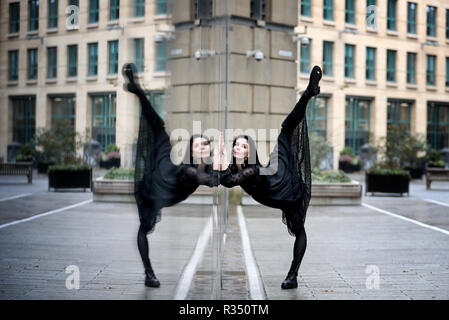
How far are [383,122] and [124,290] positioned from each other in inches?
255

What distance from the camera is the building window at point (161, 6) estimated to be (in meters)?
2.58

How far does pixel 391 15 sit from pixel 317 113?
386 centimetres

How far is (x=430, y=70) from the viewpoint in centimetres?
568

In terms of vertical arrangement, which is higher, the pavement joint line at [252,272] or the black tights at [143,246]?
the black tights at [143,246]

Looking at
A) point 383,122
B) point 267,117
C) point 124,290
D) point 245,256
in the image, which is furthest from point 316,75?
point 267,117

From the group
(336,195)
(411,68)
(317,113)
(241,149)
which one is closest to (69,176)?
(241,149)

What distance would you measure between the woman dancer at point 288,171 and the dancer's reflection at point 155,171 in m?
1.13

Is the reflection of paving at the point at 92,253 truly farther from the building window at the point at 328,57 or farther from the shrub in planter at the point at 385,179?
the shrub in planter at the point at 385,179

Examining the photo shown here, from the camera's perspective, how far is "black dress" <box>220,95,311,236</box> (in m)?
4.42

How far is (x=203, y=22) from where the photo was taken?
3.42 m

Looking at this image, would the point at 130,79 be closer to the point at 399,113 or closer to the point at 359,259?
the point at 359,259

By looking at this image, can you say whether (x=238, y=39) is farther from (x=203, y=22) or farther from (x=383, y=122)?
(x=203, y=22)

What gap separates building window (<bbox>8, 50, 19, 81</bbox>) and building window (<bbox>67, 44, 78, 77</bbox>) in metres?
0.36

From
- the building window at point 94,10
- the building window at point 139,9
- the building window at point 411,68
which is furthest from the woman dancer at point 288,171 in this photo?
the building window at point 411,68
